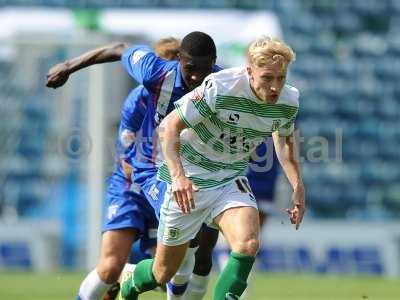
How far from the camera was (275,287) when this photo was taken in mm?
14375

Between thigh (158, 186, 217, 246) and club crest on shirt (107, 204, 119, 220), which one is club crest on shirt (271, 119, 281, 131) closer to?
thigh (158, 186, 217, 246)

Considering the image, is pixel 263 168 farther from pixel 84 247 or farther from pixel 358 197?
pixel 358 197

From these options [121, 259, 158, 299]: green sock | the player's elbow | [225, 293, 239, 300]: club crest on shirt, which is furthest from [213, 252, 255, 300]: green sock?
the player's elbow

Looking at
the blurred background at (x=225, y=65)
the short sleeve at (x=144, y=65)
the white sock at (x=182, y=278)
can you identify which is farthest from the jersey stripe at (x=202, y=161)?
the blurred background at (x=225, y=65)

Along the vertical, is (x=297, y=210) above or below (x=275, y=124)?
below

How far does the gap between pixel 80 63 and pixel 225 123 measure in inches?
65.9

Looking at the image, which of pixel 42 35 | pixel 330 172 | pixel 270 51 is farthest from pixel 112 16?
pixel 270 51

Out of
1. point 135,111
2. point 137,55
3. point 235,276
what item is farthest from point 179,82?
point 235,276

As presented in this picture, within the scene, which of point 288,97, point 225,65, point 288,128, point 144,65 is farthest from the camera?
point 225,65

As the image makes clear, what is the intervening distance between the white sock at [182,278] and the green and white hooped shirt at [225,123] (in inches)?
41.8

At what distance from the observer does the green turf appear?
12.6 metres

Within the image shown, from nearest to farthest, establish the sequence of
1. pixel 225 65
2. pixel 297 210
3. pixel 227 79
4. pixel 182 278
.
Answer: pixel 227 79, pixel 297 210, pixel 182 278, pixel 225 65

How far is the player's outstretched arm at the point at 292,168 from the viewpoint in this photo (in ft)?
24.4

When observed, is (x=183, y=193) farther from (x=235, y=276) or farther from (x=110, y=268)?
(x=110, y=268)
